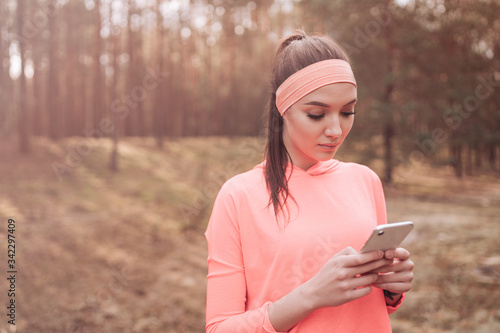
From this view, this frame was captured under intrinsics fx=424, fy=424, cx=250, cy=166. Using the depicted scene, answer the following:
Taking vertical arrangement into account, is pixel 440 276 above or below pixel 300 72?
below

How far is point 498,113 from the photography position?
559 inches

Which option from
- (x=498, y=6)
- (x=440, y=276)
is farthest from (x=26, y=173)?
(x=498, y=6)

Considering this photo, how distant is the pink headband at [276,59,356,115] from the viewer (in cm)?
135

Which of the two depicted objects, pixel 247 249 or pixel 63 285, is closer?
pixel 247 249

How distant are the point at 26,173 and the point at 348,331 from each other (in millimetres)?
11514

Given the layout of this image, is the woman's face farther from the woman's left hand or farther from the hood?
the woman's left hand

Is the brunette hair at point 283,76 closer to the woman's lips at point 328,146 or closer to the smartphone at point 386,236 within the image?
the woman's lips at point 328,146

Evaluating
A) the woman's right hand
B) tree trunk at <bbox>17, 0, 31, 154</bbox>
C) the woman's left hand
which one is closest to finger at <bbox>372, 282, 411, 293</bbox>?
the woman's left hand

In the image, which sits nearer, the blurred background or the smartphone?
the smartphone

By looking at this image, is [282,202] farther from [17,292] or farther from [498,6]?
[498,6]

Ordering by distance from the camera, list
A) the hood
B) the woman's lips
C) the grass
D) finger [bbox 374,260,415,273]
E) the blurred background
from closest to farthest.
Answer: finger [bbox 374,260,415,273]
the woman's lips
the hood
the grass
the blurred background

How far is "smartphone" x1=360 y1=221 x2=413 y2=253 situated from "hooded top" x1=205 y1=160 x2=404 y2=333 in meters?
0.17

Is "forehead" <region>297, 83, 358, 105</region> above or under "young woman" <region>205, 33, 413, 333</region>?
above

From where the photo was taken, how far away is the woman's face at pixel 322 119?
1354mm
